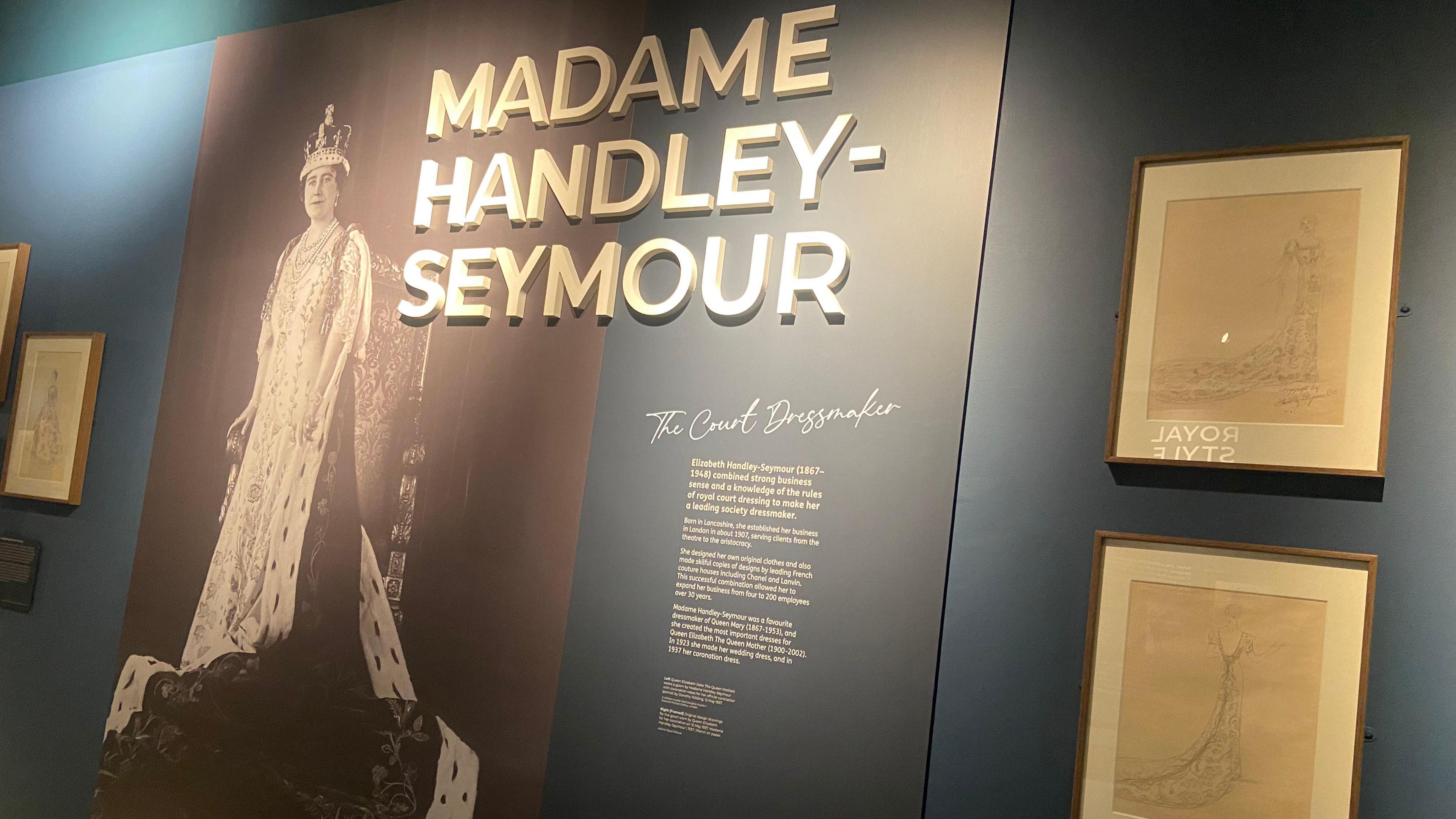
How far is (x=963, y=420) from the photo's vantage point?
2180mm

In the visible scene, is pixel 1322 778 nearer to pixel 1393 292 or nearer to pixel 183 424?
pixel 1393 292

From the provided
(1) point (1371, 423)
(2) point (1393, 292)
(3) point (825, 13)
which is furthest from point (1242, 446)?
(3) point (825, 13)

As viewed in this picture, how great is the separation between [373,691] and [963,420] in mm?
1763

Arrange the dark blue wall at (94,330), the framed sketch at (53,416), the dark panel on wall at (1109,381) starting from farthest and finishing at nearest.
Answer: the framed sketch at (53,416) < the dark blue wall at (94,330) < the dark panel on wall at (1109,381)

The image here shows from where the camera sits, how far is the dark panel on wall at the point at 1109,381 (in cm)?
181

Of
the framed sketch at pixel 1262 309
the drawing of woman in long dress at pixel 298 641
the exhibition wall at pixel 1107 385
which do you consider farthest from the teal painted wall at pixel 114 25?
the framed sketch at pixel 1262 309

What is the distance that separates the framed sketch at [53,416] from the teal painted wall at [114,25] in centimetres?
110

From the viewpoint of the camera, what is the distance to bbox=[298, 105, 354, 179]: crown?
3.18 metres

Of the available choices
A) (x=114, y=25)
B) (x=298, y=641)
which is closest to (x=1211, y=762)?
(x=298, y=641)

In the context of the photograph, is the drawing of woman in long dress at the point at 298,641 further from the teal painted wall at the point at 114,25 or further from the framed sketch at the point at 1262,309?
the framed sketch at the point at 1262,309

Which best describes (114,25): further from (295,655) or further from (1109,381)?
(1109,381)

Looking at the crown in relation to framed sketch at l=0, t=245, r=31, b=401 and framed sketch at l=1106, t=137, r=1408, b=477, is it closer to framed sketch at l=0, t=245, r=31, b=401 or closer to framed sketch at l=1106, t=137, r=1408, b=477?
framed sketch at l=0, t=245, r=31, b=401

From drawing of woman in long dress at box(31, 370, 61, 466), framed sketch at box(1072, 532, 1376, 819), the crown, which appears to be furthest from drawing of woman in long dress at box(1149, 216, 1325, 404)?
drawing of woman in long dress at box(31, 370, 61, 466)

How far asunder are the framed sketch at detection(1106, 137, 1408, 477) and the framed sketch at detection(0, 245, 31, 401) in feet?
12.6
